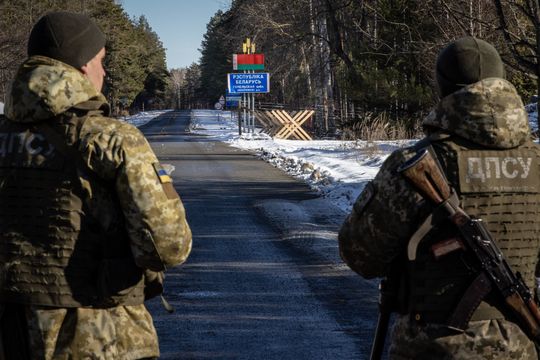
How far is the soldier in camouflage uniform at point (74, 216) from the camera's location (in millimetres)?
2730

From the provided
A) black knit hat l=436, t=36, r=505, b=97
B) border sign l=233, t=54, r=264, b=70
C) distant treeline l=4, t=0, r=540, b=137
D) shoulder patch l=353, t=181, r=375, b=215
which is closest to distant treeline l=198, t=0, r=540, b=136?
distant treeline l=4, t=0, r=540, b=137

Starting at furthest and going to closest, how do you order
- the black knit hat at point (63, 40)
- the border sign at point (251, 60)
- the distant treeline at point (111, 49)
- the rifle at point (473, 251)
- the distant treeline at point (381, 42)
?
1. the distant treeline at point (111, 49)
2. the border sign at point (251, 60)
3. the distant treeline at point (381, 42)
4. the black knit hat at point (63, 40)
5. the rifle at point (473, 251)

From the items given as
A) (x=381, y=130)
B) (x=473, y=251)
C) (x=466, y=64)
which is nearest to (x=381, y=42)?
(x=381, y=130)

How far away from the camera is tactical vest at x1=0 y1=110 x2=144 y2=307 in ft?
9.06

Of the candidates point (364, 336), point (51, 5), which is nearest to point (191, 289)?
point (364, 336)

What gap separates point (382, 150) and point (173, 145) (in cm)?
1036

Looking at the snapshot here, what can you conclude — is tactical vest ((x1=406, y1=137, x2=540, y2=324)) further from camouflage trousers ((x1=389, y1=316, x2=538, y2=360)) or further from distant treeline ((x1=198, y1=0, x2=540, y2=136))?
distant treeline ((x1=198, y1=0, x2=540, y2=136))

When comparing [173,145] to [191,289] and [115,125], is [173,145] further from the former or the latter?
[115,125]

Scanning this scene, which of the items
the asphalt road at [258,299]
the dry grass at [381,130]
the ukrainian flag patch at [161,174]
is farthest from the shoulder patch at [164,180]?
the dry grass at [381,130]

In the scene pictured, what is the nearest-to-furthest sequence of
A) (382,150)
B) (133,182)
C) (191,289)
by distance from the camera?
(133,182), (191,289), (382,150)

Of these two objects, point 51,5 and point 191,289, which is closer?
point 191,289

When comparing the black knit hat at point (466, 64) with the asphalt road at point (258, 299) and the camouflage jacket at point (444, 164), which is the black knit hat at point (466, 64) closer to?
the camouflage jacket at point (444, 164)

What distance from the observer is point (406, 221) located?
2775 millimetres

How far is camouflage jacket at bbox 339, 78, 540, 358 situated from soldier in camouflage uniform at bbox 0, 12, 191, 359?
62 centimetres
